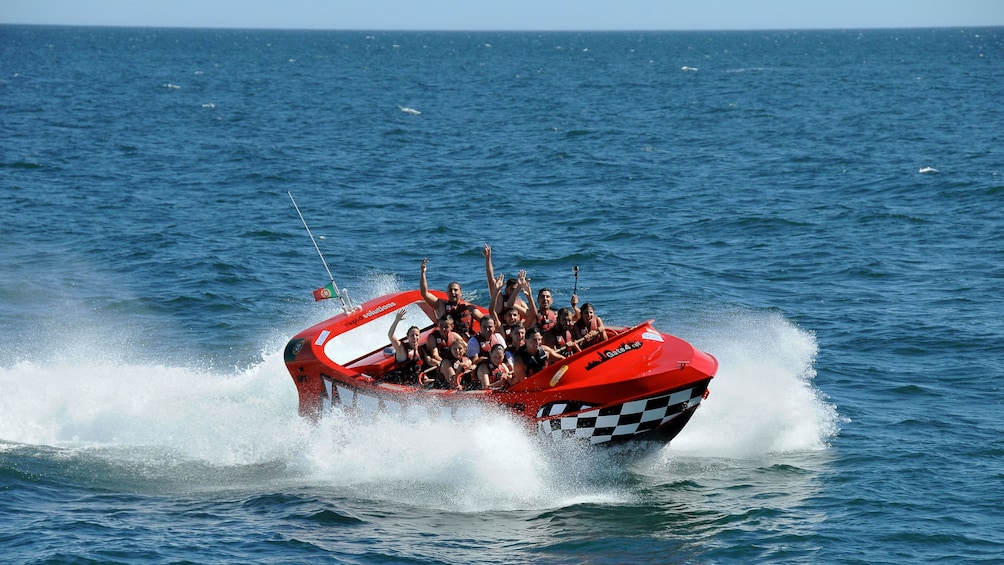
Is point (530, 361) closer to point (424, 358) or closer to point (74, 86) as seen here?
point (424, 358)

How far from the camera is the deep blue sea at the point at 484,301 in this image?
1198 centimetres

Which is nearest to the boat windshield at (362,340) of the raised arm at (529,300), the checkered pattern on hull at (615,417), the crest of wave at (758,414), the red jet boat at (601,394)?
the raised arm at (529,300)

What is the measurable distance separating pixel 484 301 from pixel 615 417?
804 centimetres

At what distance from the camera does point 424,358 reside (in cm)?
1416

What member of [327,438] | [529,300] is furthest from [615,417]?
[327,438]

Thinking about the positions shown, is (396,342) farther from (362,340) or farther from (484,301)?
(484,301)

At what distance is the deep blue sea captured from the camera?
39.3 ft

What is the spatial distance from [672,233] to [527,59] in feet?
339

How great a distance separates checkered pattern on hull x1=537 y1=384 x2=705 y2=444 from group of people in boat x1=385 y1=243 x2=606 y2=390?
0.62 metres

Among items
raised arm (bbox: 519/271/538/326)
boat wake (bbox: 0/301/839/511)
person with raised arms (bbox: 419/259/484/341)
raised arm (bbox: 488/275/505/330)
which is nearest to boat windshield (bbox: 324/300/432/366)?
boat wake (bbox: 0/301/839/511)

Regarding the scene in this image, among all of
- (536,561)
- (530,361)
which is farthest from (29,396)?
(536,561)

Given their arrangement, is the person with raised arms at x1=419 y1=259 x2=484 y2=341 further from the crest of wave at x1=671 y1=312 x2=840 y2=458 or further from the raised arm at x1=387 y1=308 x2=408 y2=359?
the crest of wave at x1=671 y1=312 x2=840 y2=458

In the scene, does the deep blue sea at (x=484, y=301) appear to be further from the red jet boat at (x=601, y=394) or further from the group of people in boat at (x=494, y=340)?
the group of people in boat at (x=494, y=340)

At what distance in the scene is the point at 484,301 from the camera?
803 inches
